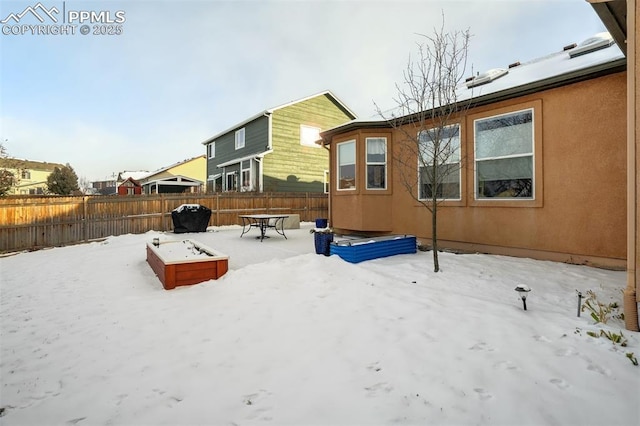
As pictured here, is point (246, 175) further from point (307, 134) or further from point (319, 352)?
point (319, 352)

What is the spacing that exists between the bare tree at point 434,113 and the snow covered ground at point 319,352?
1.92 m

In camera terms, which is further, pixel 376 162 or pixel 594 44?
pixel 376 162

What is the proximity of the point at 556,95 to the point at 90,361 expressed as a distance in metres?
7.88

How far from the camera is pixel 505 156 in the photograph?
21.0 ft

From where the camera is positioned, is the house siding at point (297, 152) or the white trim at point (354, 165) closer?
the white trim at point (354, 165)

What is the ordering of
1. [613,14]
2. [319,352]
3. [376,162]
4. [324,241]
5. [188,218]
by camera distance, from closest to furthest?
[319,352], [613,14], [324,241], [376,162], [188,218]

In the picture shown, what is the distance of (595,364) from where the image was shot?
2414 mm

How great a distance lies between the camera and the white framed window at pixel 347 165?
917 centimetres

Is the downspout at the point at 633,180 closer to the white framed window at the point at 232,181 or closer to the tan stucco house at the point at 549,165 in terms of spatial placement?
the tan stucco house at the point at 549,165

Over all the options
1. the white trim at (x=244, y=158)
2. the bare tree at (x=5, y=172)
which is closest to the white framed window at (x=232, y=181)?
the white trim at (x=244, y=158)

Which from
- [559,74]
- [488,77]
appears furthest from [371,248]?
[488,77]

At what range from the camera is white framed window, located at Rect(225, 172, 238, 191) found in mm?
19816

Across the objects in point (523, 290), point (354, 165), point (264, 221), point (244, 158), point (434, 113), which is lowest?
point (523, 290)

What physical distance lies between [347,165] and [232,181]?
510 inches
